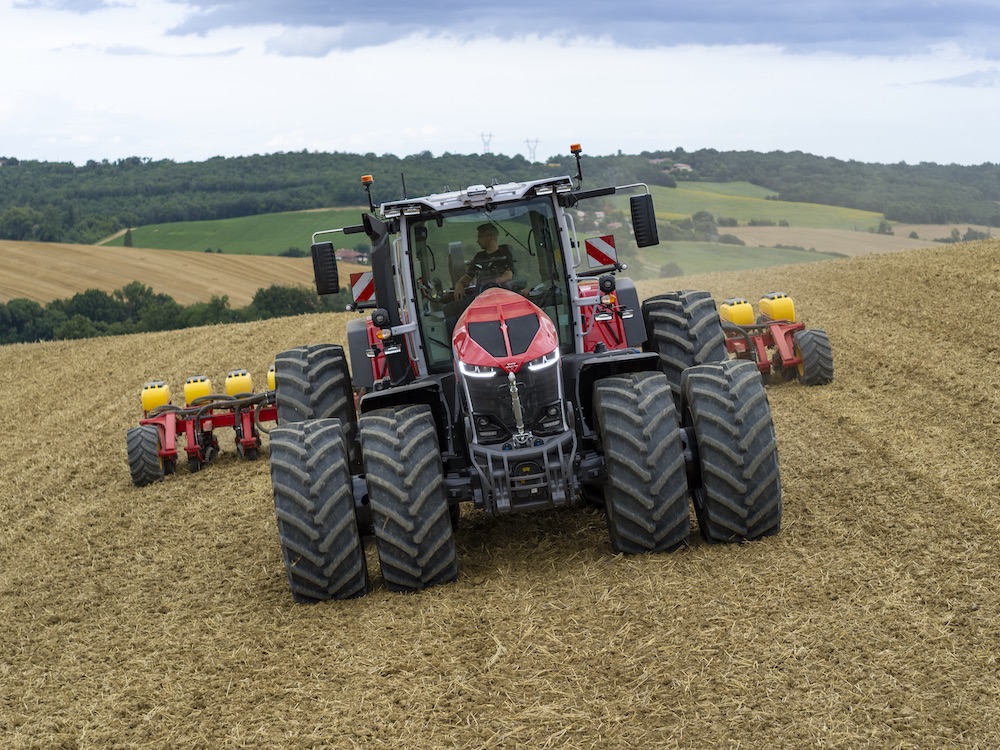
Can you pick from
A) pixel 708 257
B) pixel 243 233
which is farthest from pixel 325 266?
pixel 243 233

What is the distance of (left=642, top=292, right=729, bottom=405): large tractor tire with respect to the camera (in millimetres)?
8820

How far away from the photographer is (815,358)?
41.8ft

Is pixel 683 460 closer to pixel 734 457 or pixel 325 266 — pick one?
pixel 734 457

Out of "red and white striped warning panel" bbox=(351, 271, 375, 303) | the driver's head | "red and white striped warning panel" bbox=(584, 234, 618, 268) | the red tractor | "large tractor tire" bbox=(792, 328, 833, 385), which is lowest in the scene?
"large tractor tire" bbox=(792, 328, 833, 385)

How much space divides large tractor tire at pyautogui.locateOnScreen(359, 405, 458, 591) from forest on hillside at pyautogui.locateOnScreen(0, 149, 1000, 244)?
88.1ft

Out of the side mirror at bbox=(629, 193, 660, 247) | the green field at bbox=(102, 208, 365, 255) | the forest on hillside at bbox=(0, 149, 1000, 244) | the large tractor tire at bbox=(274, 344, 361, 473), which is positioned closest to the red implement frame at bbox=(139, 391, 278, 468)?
the large tractor tire at bbox=(274, 344, 361, 473)

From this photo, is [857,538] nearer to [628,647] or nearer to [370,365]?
[628,647]

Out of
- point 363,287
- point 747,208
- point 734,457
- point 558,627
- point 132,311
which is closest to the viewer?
point 558,627

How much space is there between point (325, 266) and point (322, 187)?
34.3 meters

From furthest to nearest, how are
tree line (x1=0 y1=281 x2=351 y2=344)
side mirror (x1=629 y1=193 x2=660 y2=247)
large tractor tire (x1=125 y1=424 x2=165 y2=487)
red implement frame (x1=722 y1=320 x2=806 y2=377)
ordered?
tree line (x1=0 y1=281 x2=351 y2=344) < red implement frame (x1=722 y1=320 x2=806 y2=377) < large tractor tire (x1=125 y1=424 x2=165 y2=487) < side mirror (x1=629 y1=193 x2=660 y2=247)

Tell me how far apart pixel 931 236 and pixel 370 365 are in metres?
28.5

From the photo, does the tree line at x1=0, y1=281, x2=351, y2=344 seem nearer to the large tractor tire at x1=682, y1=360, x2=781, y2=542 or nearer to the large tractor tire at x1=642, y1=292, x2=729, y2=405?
the large tractor tire at x1=642, y1=292, x2=729, y2=405

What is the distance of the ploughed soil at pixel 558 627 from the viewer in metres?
5.03

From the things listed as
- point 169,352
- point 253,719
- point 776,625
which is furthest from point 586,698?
point 169,352
